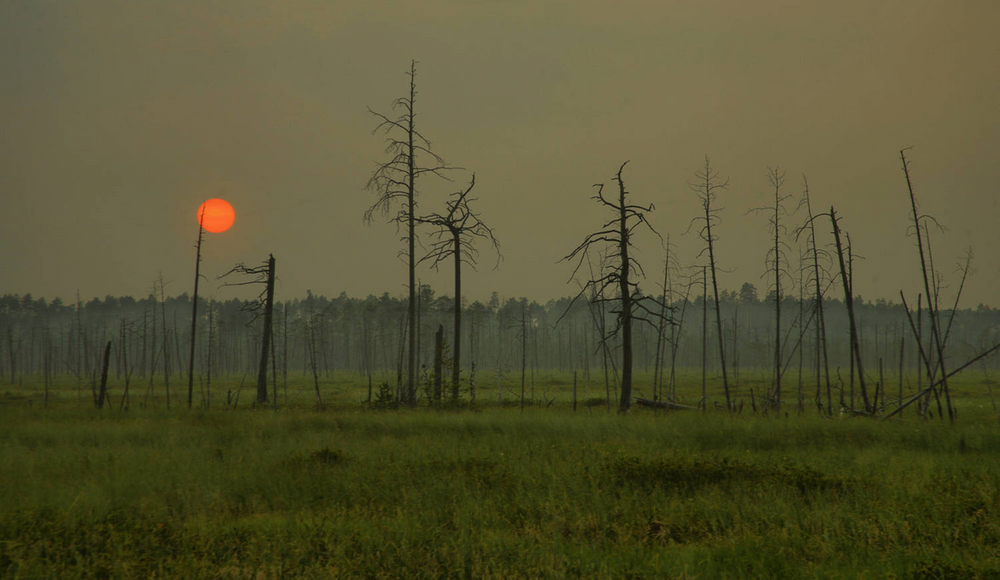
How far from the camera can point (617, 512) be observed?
830 centimetres

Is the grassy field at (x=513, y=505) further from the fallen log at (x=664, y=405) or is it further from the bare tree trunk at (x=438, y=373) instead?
the bare tree trunk at (x=438, y=373)

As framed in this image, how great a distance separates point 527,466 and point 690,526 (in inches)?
141

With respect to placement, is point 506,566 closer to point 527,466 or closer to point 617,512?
point 617,512

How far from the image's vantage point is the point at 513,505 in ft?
28.2

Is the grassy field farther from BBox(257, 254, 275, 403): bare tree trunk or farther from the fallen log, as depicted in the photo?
BBox(257, 254, 275, 403): bare tree trunk

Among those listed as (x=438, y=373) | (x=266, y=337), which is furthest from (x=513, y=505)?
(x=266, y=337)

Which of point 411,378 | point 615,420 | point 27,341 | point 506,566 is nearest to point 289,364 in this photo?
point 27,341

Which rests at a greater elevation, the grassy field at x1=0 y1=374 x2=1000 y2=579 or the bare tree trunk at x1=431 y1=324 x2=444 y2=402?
the bare tree trunk at x1=431 y1=324 x2=444 y2=402

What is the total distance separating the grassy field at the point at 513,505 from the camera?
625cm

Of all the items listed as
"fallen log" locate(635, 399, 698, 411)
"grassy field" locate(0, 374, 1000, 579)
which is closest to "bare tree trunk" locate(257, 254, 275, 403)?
"grassy field" locate(0, 374, 1000, 579)

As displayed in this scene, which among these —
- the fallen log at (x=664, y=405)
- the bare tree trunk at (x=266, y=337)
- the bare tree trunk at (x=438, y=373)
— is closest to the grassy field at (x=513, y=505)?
the fallen log at (x=664, y=405)

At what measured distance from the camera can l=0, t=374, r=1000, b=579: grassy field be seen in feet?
20.5

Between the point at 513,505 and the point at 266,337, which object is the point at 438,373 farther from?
the point at 513,505

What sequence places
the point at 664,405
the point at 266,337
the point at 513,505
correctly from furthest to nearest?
the point at 266,337 < the point at 664,405 < the point at 513,505
